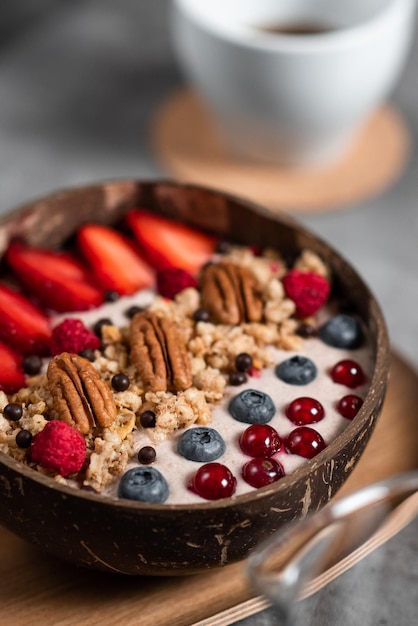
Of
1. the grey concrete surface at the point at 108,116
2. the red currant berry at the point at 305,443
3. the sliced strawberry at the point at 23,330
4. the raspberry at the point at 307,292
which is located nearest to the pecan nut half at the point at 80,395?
the sliced strawberry at the point at 23,330

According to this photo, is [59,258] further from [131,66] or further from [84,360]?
[131,66]

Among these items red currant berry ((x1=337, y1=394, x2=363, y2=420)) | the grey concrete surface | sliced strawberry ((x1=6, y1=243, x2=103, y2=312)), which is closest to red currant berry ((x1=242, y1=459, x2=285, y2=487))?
red currant berry ((x1=337, y1=394, x2=363, y2=420))

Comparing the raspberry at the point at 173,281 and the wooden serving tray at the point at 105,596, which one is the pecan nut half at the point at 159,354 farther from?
the wooden serving tray at the point at 105,596

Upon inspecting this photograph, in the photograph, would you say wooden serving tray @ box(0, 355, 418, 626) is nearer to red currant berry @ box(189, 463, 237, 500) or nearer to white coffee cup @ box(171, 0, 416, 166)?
red currant berry @ box(189, 463, 237, 500)

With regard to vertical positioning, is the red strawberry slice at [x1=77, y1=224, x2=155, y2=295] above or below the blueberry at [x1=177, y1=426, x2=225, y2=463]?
above

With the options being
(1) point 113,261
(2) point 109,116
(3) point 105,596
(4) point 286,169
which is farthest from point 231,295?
(2) point 109,116

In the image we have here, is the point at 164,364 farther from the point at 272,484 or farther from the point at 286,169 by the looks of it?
the point at 286,169

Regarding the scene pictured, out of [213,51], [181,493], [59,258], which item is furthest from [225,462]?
[213,51]

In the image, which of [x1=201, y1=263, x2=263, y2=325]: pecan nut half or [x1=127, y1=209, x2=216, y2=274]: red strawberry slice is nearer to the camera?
[x1=201, y1=263, x2=263, y2=325]: pecan nut half
